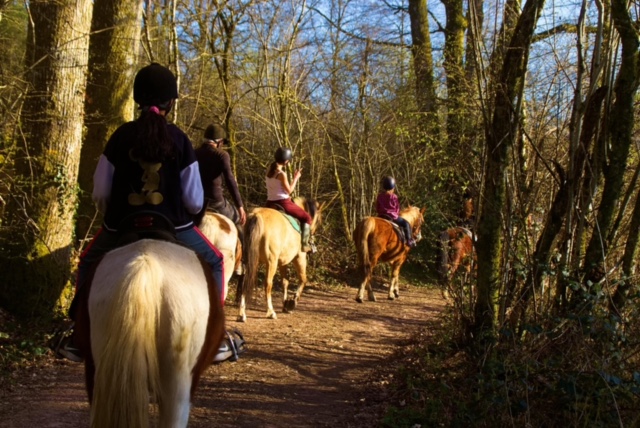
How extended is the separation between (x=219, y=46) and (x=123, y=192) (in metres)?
10.6

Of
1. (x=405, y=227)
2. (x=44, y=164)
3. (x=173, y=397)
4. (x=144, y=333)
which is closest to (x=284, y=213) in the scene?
(x=405, y=227)

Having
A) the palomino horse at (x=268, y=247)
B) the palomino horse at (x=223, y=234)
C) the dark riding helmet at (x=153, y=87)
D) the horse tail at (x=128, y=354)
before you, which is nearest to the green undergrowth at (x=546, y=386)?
the horse tail at (x=128, y=354)

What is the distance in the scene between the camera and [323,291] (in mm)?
13492

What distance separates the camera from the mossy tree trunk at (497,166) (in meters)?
5.28

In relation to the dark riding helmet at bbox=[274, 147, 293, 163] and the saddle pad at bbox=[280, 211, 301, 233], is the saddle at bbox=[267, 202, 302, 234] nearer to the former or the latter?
the saddle pad at bbox=[280, 211, 301, 233]

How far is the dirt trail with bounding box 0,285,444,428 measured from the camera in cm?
514

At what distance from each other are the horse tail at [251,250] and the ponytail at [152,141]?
5.66 m

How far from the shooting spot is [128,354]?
2.62 m

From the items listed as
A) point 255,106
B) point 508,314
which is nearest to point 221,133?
point 508,314

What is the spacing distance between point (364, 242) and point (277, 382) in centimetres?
629

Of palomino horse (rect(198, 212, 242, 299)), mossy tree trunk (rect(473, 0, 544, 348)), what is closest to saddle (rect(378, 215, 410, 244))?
palomino horse (rect(198, 212, 242, 299))

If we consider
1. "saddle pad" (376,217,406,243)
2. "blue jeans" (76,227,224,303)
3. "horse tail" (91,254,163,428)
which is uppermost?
"saddle pad" (376,217,406,243)

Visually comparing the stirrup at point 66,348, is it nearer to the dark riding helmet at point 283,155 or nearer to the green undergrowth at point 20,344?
the green undergrowth at point 20,344

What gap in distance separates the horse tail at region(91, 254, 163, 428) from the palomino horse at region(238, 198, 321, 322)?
6.34 metres
